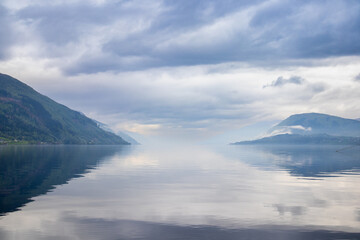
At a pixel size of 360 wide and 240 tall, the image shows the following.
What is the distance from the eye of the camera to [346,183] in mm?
75812

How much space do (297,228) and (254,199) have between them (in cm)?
1792

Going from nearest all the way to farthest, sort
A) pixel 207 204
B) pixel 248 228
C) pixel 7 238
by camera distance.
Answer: pixel 7 238 < pixel 248 228 < pixel 207 204

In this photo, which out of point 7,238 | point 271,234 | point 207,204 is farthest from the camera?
point 207,204

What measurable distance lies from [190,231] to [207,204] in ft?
51.6

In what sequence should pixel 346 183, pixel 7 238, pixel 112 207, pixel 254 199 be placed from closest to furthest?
1. pixel 7 238
2. pixel 112 207
3. pixel 254 199
4. pixel 346 183

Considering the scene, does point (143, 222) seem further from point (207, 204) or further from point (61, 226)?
point (207, 204)

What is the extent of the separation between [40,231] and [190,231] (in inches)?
588

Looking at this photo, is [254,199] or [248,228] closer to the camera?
[248,228]

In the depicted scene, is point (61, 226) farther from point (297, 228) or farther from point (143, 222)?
point (297, 228)

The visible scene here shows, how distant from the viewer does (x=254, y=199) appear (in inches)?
2163

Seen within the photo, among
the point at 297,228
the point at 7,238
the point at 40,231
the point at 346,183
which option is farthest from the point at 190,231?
the point at 346,183

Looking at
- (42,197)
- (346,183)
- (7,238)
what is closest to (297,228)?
(7,238)

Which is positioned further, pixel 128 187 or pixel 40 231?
pixel 128 187

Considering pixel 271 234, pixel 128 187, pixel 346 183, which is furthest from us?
pixel 346 183
